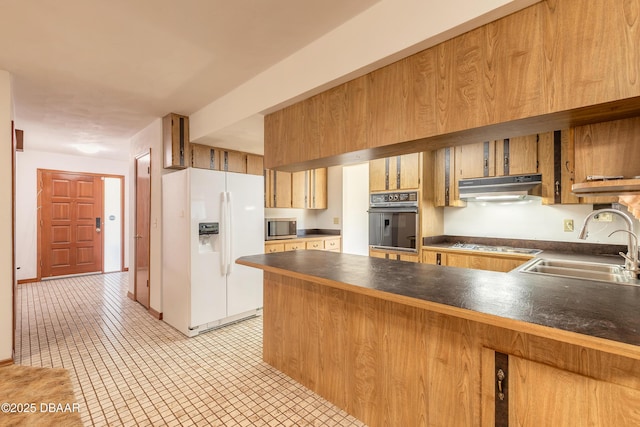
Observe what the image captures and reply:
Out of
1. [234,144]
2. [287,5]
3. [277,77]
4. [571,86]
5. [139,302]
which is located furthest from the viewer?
[139,302]

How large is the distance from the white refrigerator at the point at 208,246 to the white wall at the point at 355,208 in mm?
2005

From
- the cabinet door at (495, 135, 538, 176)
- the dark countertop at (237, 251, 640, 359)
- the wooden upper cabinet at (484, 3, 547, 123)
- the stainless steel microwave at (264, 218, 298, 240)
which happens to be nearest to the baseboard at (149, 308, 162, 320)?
the stainless steel microwave at (264, 218, 298, 240)

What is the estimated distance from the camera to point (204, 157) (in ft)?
12.7

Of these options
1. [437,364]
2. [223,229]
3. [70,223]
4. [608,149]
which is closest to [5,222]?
[223,229]

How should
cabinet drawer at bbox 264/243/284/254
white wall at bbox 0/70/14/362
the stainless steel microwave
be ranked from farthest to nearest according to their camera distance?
the stainless steel microwave < cabinet drawer at bbox 264/243/284/254 < white wall at bbox 0/70/14/362

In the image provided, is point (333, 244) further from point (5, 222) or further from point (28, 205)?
point (28, 205)

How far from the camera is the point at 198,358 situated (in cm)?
268

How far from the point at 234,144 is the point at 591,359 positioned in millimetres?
3741

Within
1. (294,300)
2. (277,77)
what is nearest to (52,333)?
(294,300)

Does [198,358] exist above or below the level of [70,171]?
below

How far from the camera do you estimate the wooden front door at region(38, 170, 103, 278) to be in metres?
5.69

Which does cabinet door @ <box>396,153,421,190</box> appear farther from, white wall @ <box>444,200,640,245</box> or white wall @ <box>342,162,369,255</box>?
white wall @ <box>342,162,369,255</box>

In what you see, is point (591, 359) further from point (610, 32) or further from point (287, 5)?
point (287, 5)

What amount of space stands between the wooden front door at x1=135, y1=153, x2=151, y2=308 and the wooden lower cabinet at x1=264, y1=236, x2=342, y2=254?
5.32ft
